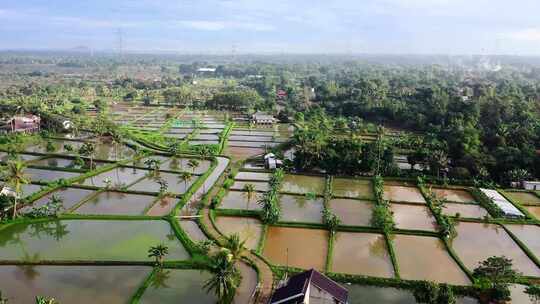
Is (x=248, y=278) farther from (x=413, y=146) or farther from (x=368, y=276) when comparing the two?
(x=413, y=146)

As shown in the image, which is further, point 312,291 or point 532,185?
point 532,185

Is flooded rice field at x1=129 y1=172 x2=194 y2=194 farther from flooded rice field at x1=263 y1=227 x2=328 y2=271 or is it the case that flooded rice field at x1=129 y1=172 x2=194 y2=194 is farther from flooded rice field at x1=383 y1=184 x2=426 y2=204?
flooded rice field at x1=383 y1=184 x2=426 y2=204

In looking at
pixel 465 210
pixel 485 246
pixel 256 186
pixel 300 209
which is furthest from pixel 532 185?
pixel 256 186

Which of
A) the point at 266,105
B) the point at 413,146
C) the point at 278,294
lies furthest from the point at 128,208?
the point at 266,105

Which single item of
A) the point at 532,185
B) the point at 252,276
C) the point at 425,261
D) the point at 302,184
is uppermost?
the point at 532,185

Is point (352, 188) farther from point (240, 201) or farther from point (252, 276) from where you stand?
point (252, 276)

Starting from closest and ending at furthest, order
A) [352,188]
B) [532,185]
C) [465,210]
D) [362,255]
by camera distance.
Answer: [362,255] → [465,210] → [352,188] → [532,185]

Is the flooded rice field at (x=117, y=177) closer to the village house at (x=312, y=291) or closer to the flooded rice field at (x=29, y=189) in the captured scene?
the flooded rice field at (x=29, y=189)

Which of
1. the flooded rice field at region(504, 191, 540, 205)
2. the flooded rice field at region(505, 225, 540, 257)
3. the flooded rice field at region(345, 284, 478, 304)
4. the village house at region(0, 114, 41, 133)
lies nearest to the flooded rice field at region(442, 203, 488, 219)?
the flooded rice field at region(505, 225, 540, 257)

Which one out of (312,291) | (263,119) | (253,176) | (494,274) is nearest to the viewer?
(312,291)
